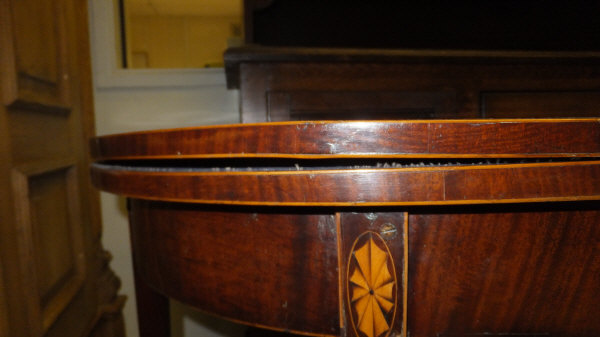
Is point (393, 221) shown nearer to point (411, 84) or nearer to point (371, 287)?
point (371, 287)

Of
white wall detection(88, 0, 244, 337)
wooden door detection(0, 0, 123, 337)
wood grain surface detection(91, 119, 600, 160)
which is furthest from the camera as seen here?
white wall detection(88, 0, 244, 337)

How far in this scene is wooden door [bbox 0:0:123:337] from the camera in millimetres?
479

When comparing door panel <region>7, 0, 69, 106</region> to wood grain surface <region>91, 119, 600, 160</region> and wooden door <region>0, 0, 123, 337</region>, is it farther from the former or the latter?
wood grain surface <region>91, 119, 600, 160</region>

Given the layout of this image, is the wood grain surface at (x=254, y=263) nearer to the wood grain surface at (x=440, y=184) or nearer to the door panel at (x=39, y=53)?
the wood grain surface at (x=440, y=184)

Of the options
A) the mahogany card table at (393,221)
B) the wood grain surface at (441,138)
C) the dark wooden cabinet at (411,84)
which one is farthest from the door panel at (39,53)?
the wood grain surface at (441,138)

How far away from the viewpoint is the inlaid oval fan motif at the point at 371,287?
0.68ft

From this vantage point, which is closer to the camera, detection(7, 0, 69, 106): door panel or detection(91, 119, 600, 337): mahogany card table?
detection(91, 119, 600, 337): mahogany card table

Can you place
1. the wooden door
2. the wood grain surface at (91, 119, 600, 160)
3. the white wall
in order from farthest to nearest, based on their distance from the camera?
the white wall, the wooden door, the wood grain surface at (91, 119, 600, 160)

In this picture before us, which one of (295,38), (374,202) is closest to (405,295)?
(374,202)

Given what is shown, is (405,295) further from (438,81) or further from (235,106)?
(235,106)

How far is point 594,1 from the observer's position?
688mm

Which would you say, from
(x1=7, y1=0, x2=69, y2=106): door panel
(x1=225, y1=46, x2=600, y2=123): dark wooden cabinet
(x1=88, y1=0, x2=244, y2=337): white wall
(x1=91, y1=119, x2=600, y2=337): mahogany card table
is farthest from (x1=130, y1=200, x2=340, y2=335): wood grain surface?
(x1=88, y1=0, x2=244, y2=337): white wall

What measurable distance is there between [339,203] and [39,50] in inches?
25.2

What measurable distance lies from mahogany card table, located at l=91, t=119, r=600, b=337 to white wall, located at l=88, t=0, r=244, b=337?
614 millimetres
